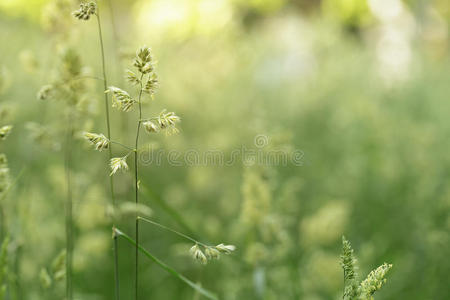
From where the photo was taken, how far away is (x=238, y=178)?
2486 mm

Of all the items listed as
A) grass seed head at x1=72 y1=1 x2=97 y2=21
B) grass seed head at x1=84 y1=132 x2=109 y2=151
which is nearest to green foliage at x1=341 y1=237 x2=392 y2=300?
grass seed head at x1=84 y1=132 x2=109 y2=151

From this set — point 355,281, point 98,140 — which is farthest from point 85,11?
point 355,281

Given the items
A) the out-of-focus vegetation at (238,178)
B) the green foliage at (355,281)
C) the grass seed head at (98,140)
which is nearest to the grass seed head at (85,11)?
the grass seed head at (98,140)

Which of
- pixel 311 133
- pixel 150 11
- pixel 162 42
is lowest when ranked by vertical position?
pixel 311 133

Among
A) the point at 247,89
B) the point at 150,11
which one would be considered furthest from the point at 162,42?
the point at 247,89

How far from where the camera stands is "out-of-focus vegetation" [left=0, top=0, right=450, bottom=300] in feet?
4.10

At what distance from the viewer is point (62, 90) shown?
0.98m

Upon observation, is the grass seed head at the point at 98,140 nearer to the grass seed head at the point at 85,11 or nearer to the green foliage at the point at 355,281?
the grass seed head at the point at 85,11

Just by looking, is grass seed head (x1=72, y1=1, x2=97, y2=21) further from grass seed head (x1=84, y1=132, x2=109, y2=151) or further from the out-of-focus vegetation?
the out-of-focus vegetation

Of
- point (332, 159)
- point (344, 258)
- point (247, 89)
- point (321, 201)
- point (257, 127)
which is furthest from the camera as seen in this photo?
point (247, 89)

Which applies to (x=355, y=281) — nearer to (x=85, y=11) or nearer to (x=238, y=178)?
(x=85, y=11)

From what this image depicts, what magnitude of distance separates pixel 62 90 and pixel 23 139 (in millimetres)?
1758

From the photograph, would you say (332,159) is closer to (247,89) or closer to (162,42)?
(247,89)

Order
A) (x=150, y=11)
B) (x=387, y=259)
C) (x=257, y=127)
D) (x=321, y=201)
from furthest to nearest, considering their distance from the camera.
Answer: (x=150, y=11) < (x=321, y=201) < (x=387, y=259) < (x=257, y=127)
